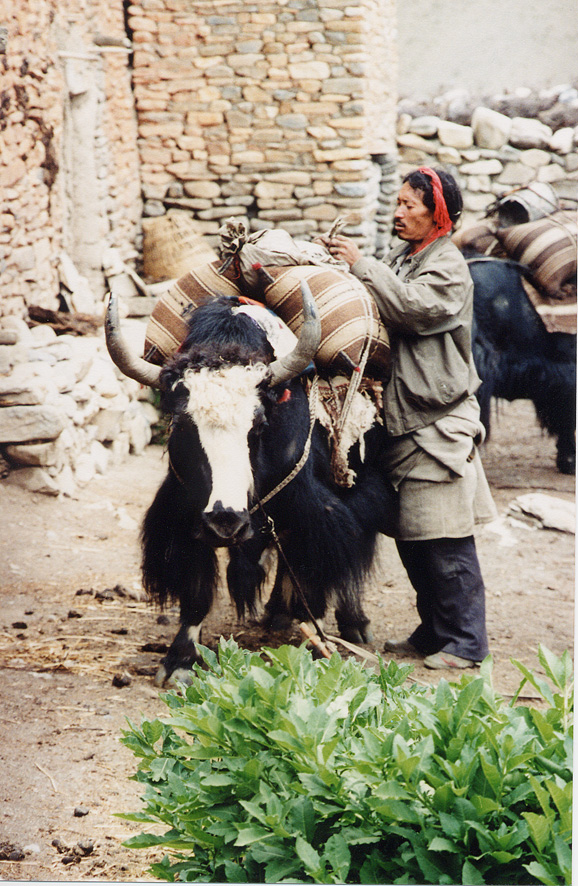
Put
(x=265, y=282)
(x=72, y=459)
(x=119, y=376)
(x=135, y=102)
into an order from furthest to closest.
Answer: (x=135, y=102)
(x=119, y=376)
(x=72, y=459)
(x=265, y=282)

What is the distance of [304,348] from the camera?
248cm

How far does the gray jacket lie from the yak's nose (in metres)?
0.79

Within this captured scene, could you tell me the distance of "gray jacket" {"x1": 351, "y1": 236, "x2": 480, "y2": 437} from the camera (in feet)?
8.95

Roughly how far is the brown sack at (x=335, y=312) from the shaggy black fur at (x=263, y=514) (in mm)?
144

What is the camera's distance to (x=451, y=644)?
305 cm

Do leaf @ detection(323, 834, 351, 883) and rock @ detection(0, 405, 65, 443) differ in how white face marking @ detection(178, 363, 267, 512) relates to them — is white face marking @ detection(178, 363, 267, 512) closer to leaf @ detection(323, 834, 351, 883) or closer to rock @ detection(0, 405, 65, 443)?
leaf @ detection(323, 834, 351, 883)

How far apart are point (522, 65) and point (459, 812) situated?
10.1m

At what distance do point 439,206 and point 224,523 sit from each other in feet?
3.91

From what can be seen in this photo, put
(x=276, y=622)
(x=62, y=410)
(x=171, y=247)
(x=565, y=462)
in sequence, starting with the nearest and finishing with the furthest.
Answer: (x=276, y=622) < (x=62, y=410) < (x=565, y=462) < (x=171, y=247)

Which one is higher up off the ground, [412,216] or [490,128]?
[490,128]

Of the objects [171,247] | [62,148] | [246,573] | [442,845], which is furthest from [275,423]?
[171,247]

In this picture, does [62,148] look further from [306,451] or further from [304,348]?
[304,348]

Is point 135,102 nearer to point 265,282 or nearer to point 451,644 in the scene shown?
point 265,282

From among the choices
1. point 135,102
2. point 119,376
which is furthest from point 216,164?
point 119,376
